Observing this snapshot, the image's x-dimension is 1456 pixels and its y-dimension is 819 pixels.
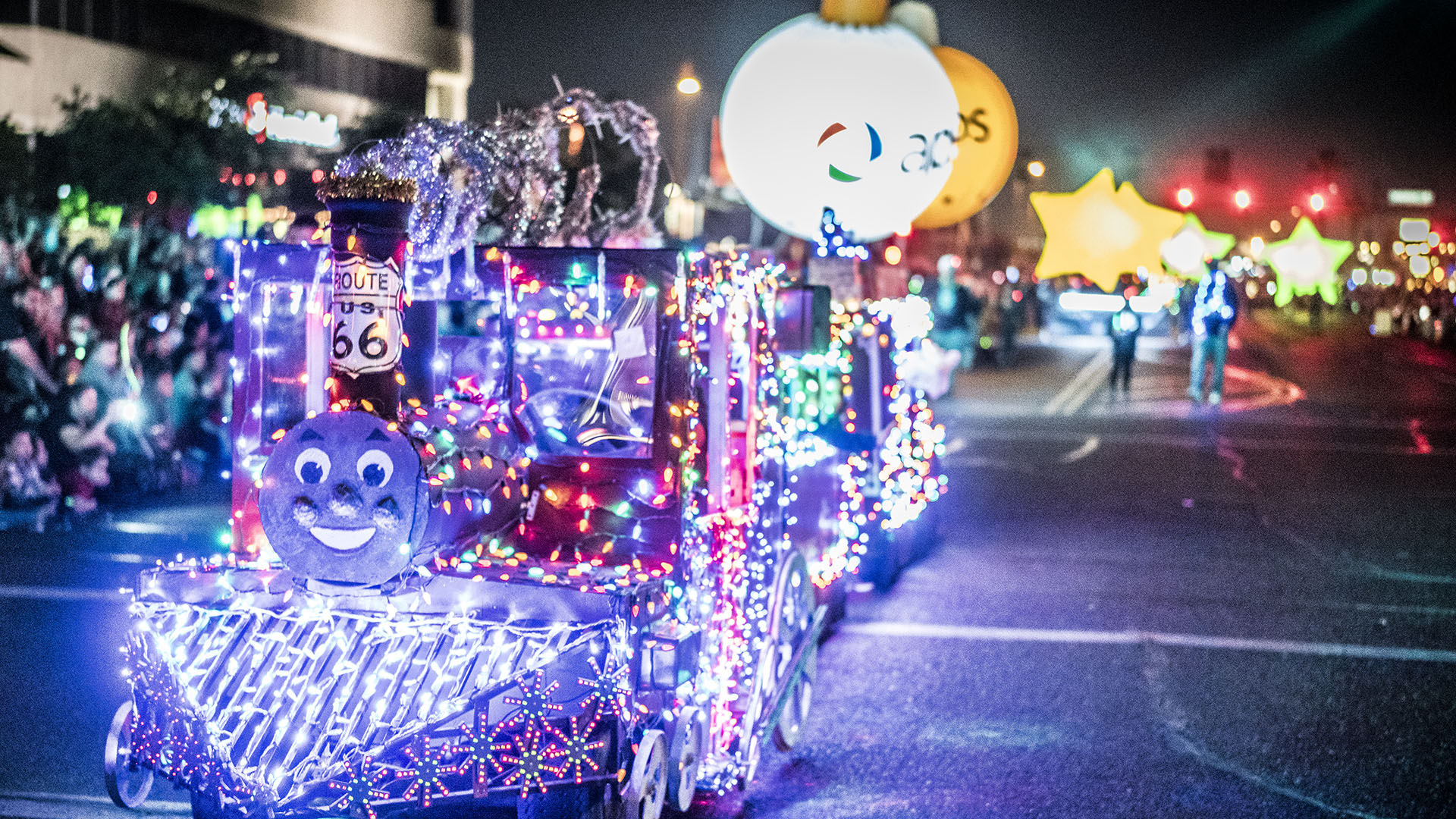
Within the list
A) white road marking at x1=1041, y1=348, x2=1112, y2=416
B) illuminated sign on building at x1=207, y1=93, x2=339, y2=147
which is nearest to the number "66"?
white road marking at x1=1041, y1=348, x2=1112, y2=416

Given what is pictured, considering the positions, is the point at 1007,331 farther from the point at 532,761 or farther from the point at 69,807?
the point at 532,761

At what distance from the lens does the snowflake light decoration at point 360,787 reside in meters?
4.29

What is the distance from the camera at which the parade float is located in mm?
4332

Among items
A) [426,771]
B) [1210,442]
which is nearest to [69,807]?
[426,771]

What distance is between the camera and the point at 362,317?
179 inches

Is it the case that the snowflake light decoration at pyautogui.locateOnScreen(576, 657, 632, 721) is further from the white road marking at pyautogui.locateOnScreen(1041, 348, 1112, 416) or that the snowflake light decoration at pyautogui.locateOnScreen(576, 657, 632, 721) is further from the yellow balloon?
the white road marking at pyautogui.locateOnScreen(1041, 348, 1112, 416)

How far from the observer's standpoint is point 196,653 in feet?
14.8

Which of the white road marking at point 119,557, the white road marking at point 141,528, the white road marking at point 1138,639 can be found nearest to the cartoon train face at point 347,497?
the white road marking at point 1138,639

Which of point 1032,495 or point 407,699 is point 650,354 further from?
point 1032,495

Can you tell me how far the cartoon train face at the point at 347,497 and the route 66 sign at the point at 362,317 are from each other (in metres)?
0.30

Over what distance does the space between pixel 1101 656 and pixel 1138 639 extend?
19.3 inches

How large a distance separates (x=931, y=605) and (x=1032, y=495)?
473 cm

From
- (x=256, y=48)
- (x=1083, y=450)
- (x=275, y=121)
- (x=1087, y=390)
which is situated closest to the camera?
(x=1083, y=450)

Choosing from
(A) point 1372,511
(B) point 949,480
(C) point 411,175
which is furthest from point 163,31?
(C) point 411,175
